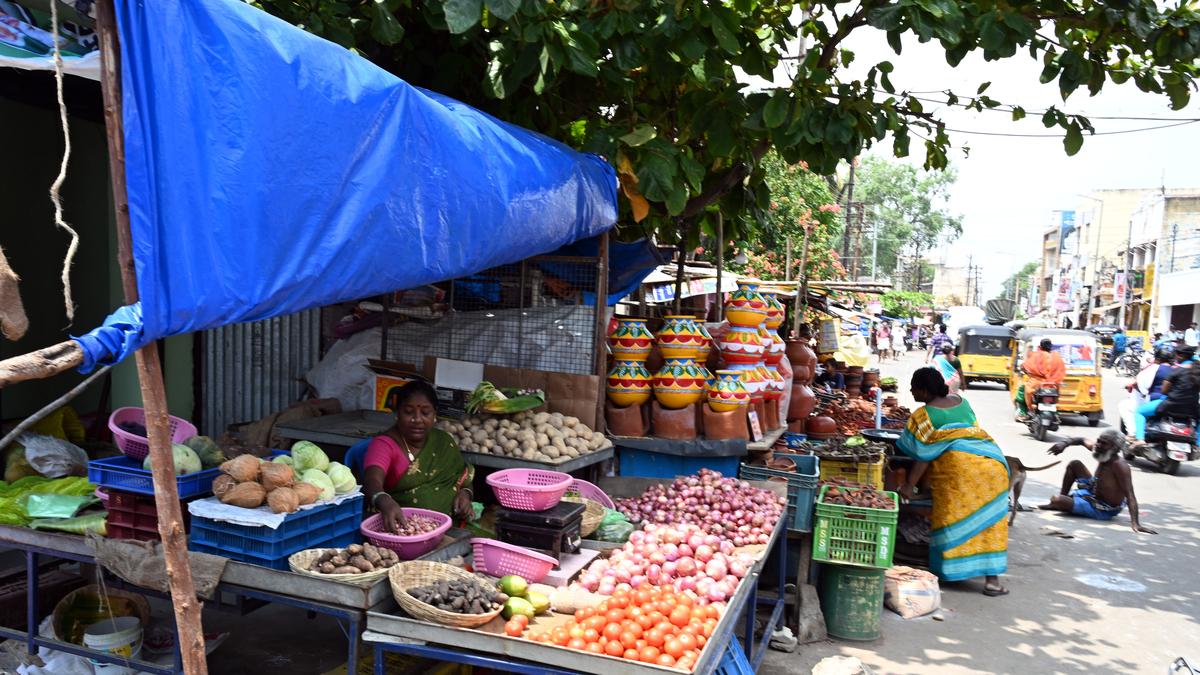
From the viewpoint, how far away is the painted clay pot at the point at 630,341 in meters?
6.15

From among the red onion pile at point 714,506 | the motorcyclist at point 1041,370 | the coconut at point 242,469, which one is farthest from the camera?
the motorcyclist at point 1041,370

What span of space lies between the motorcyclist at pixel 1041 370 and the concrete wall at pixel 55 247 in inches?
568

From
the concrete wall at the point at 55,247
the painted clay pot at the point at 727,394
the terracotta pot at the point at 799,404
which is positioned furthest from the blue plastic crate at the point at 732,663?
the concrete wall at the point at 55,247

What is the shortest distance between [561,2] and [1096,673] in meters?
5.58

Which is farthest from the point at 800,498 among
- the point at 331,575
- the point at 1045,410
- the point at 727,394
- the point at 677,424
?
the point at 1045,410

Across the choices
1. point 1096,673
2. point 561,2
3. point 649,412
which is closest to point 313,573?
point 649,412

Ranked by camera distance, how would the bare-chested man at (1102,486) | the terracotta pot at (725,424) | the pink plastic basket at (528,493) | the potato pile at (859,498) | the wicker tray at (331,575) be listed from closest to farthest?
1. the wicker tray at (331,575)
2. the pink plastic basket at (528,493)
3. the potato pile at (859,498)
4. the terracotta pot at (725,424)
5. the bare-chested man at (1102,486)

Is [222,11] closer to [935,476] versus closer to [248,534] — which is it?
[248,534]

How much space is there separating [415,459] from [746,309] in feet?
10.0

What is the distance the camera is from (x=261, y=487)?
3.67 m

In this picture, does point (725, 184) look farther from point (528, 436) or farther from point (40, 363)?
point (40, 363)

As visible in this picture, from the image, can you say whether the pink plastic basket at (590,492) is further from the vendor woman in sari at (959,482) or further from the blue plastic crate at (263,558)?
the vendor woman in sari at (959,482)

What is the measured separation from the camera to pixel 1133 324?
45156mm

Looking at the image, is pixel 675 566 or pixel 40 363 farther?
pixel 675 566
